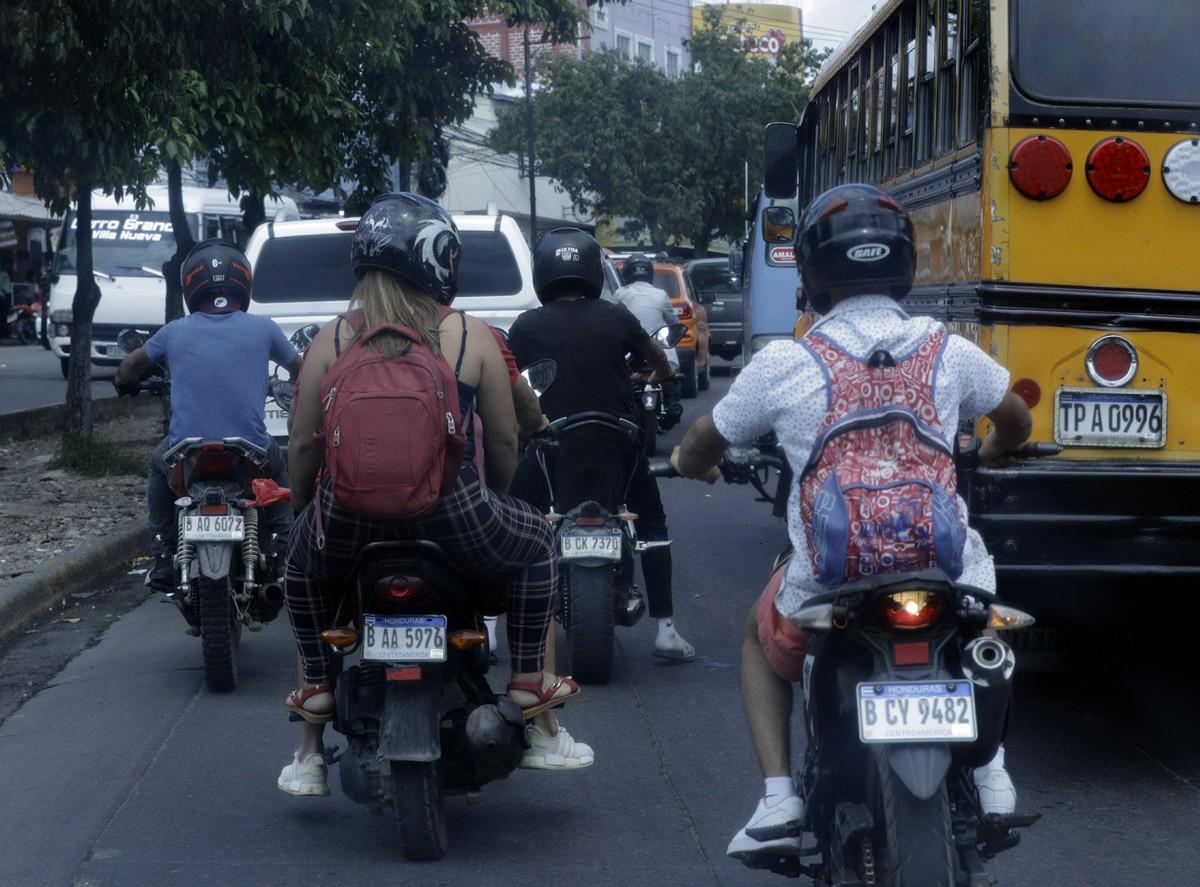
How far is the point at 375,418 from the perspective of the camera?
435cm

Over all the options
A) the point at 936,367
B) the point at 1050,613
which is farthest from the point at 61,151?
the point at 936,367

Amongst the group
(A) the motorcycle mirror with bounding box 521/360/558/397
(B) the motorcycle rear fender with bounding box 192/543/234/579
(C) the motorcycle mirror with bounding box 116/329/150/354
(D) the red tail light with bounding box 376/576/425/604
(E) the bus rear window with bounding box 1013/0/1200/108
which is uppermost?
(E) the bus rear window with bounding box 1013/0/1200/108

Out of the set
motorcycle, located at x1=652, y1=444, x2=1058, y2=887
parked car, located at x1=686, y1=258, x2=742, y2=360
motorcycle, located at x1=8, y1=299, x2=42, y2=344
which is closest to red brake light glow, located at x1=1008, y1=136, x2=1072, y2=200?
motorcycle, located at x1=652, y1=444, x2=1058, y2=887

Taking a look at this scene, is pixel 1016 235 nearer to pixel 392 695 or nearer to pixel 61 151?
pixel 392 695

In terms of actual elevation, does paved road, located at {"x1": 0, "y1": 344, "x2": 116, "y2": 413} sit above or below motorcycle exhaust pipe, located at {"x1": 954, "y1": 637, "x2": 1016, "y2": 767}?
below

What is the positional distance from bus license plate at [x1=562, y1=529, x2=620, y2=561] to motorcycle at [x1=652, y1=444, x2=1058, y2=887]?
299cm

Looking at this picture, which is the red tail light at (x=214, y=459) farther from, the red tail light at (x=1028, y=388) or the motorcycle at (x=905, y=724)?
the motorcycle at (x=905, y=724)

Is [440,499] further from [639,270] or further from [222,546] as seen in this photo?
[639,270]

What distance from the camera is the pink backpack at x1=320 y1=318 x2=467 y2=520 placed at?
434 centimetres

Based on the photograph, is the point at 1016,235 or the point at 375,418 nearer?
the point at 375,418

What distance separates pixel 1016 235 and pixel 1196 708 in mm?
2093

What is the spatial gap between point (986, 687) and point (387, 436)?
5.31 feet

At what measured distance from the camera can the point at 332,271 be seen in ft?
33.1

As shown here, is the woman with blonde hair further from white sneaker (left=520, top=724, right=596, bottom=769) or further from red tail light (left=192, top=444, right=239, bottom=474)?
red tail light (left=192, top=444, right=239, bottom=474)
